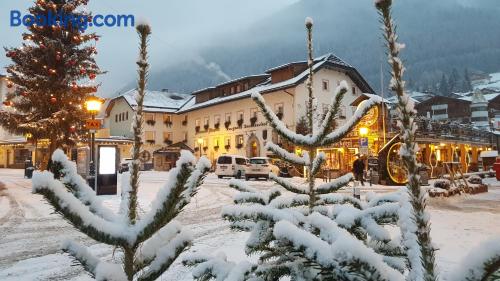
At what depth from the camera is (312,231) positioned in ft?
5.02

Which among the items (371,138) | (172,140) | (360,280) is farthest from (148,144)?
(360,280)

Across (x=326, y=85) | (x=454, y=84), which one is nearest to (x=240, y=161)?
(x=326, y=85)

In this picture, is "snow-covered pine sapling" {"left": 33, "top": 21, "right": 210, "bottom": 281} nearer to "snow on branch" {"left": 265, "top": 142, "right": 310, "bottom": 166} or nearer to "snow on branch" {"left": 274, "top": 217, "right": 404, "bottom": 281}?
"snow on branch" {"left": 274, "top": 217, "right": 404, "bottom": 281}

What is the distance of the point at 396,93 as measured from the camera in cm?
92

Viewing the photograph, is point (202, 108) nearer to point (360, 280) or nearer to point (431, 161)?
point (431, 161)

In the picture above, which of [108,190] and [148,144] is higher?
[148,144]

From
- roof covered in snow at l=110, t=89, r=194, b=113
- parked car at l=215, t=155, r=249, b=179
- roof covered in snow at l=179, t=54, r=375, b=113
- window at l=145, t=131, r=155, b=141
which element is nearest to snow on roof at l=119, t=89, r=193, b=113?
roof covered in snow at l=110, t=89, r=194, b=113

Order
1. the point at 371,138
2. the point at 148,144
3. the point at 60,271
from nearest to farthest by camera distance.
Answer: the point at 60,271 < the point at 371,138 < the point at 148,144

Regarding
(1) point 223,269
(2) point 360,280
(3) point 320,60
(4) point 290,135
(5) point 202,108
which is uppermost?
(3) point 320,60

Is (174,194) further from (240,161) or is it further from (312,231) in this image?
(240,161)

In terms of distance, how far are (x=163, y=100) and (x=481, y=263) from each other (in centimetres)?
5680

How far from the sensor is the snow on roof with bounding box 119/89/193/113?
A: 52456mm

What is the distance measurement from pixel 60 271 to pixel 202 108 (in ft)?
142

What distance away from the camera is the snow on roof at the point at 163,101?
52456mm
